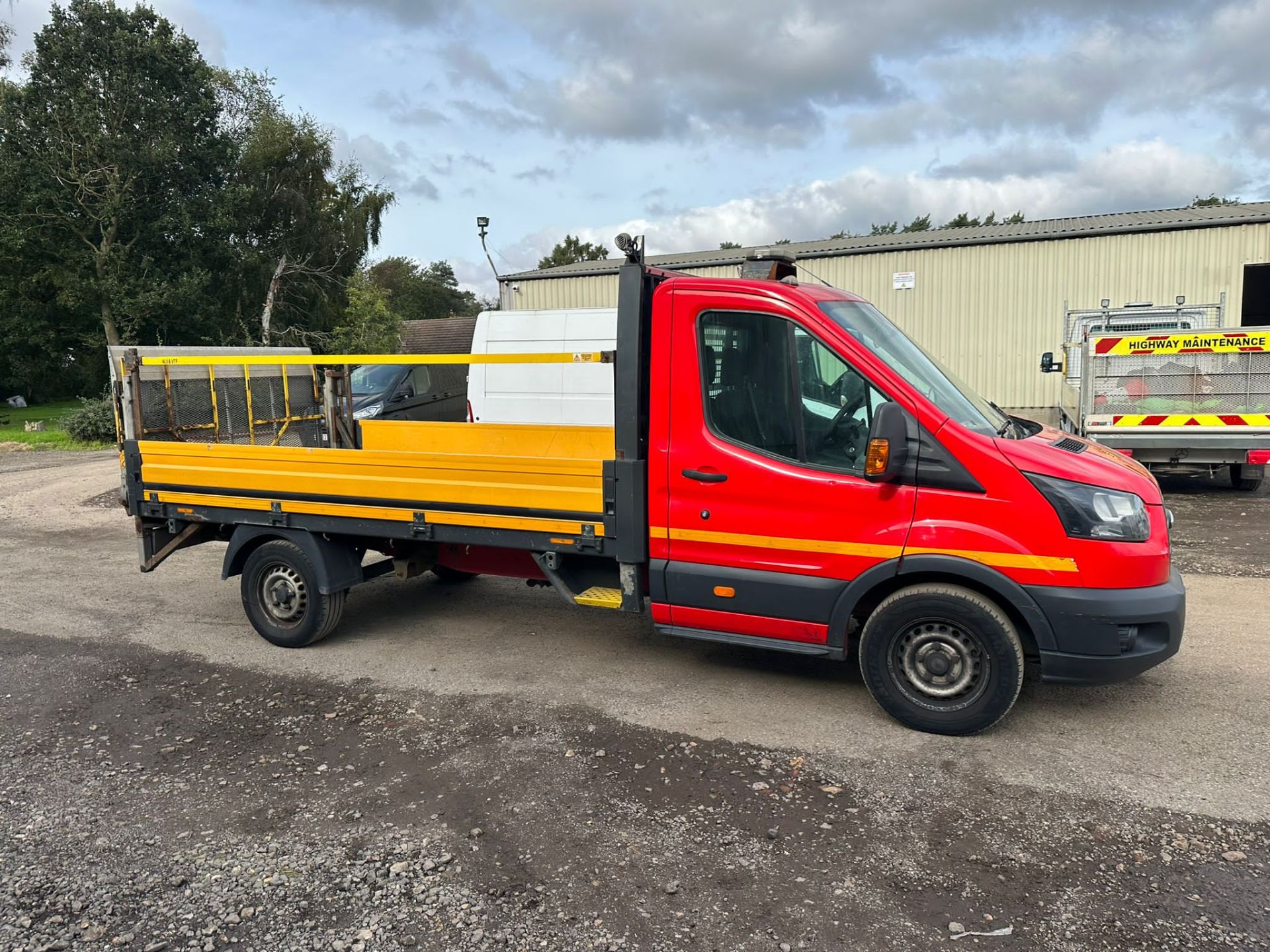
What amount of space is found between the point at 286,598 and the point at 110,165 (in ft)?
88.4

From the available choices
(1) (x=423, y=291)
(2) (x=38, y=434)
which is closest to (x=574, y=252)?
(1) (x=423, y=291)

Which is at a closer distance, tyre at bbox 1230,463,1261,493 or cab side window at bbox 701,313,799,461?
cab side window at bbox 701,313,799,461

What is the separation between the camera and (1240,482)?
36.8ft

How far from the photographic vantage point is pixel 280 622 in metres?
5.98

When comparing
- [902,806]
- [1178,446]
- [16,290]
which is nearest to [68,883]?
[902,806]

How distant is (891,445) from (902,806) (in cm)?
158

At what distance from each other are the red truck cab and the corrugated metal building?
13080mm

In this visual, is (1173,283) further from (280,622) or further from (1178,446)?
(280,622)

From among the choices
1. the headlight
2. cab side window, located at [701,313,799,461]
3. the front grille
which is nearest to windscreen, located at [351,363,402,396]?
cab side window, located at [701,313,799,461]

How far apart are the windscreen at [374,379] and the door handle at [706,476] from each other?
863 cm

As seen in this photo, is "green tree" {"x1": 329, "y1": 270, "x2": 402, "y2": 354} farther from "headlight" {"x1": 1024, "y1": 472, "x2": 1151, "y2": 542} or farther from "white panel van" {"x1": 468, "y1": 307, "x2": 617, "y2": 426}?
"headlight" {"x1": 1024, "y1": 472, "x2": 1151, "y2": 542}

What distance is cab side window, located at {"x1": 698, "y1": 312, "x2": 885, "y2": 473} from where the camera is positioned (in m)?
4.33

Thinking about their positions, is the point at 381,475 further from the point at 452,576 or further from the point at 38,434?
the point at 38,434

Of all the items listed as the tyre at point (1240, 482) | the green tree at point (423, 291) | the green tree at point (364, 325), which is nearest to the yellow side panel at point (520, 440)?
the tyre at point (1240, 482)
